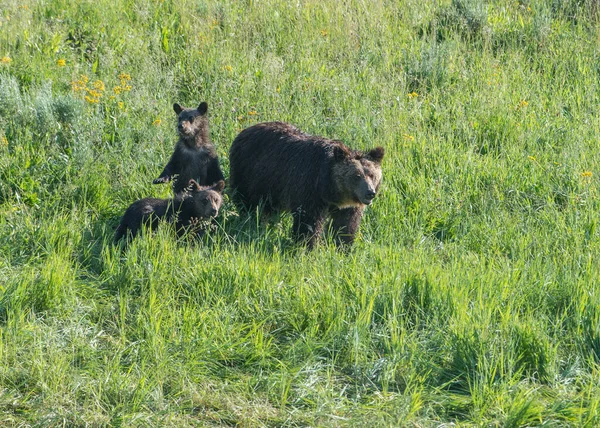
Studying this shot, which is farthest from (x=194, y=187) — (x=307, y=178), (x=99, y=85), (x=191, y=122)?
(x=99, y=85)

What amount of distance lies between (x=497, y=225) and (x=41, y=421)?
4111 millimetres

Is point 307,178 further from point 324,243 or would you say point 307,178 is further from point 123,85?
point 123,85

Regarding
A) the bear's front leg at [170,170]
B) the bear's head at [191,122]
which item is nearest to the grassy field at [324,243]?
the bear's front leg at [170,170]

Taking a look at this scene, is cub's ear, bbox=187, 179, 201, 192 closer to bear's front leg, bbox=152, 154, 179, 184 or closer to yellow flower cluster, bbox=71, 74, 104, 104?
bear's front leg, bbox=152, 154, 179, 184

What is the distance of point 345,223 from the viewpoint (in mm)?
7191

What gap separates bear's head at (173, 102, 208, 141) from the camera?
802cm

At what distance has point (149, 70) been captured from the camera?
9750 mm

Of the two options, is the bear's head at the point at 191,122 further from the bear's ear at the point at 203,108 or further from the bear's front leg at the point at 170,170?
the bear's front leg at the point at 170,170

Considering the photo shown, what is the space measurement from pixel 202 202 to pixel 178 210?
217 millimetres

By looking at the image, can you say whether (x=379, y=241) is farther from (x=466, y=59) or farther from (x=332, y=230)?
(x=466, y=59)

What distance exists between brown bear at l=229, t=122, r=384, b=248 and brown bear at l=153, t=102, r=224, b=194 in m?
0.31

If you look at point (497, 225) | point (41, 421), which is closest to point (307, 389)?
point (41, 421)

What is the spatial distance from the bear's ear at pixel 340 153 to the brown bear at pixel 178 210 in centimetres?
102

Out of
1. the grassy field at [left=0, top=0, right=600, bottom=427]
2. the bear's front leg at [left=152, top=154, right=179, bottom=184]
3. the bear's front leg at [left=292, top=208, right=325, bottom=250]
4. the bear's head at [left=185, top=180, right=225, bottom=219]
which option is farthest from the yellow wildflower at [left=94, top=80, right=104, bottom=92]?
the bear's front leg at [left=292, top=208, right=325, bottom=250]
